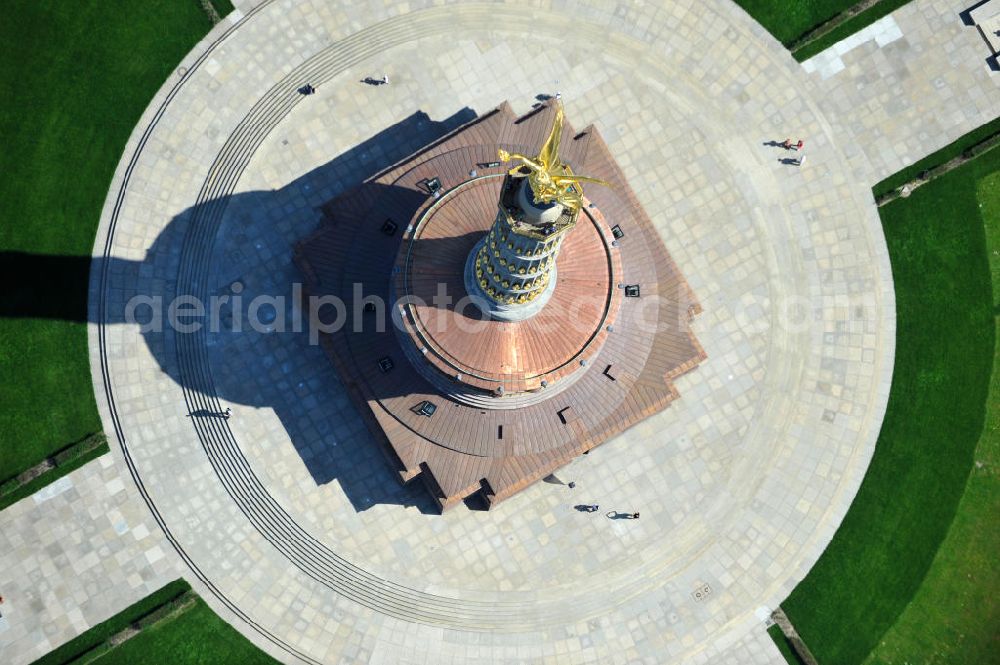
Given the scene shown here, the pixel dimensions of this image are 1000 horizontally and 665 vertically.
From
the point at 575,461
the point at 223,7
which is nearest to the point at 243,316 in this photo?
the point at 223,7

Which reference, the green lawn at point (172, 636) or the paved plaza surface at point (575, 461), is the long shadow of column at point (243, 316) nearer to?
the paved plaza surface at point (575, 461)

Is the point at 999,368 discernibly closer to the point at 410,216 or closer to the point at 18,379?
the point at 410,216

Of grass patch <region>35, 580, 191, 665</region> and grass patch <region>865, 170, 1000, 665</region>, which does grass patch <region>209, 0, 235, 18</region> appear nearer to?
grass patch <region>35, 580, 191, 665</region>

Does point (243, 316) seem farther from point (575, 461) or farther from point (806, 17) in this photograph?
point (806, 17)

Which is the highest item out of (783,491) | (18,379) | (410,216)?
(18,379)

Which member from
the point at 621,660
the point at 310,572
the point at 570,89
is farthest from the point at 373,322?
the point at 621,660
